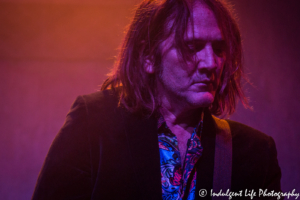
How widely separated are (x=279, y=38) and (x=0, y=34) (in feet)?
12.0

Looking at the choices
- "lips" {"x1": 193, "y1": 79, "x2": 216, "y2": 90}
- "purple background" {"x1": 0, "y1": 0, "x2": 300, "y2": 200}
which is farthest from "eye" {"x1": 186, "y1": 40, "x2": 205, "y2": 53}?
"purple background" {"x1": 0, "y1": 0, "x2": 300, "y2": 200}

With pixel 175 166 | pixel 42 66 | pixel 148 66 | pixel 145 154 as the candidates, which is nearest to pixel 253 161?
pixel 175 166

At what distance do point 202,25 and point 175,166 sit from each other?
0.71m

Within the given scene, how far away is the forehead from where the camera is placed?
95 cm

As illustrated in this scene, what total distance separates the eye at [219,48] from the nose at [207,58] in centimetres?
5

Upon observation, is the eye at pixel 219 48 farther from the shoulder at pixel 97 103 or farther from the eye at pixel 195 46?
the shoulder at pixel 97 103

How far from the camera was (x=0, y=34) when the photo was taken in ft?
8.73

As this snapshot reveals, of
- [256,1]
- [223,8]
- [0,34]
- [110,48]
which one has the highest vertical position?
[256,1]

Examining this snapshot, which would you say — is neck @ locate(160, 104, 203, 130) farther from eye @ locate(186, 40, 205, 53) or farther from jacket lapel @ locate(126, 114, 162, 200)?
eye @ locate(186, 40, 205, 53)

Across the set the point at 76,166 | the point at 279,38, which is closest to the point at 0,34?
the point at 76,166

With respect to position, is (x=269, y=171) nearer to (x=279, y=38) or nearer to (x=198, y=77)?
(x=198, y=77)

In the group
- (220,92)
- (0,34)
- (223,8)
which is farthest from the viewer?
(0,34)

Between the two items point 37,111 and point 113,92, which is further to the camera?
point 37,111

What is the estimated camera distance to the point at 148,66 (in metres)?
1.09
